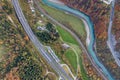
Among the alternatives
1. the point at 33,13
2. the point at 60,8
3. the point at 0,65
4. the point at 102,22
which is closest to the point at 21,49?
the point at 0,65

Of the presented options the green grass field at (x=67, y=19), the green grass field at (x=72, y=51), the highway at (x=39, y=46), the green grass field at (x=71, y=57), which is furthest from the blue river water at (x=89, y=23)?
the highway at (x=39, y=46)

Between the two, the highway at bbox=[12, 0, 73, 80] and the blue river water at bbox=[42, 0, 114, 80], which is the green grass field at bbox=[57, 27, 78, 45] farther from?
the highway at bbox=[12, 0, 73, 80]

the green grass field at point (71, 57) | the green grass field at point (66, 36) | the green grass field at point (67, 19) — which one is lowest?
the green grass field at point (71, 57)

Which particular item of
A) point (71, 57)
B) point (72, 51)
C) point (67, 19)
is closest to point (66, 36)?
point (72, 51)

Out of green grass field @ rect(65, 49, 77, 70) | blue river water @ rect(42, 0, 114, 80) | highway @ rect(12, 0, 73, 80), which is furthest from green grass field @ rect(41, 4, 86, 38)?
highway @ rect(12, 0, 73, 80)

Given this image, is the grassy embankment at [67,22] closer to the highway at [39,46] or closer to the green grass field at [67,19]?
the green grass field at [67,19]

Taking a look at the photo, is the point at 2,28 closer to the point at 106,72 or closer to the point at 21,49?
the point at 21,49

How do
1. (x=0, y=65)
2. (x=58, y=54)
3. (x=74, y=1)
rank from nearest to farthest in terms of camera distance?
(x=0, y=65) → (x=58, y=54) → (x=74, y=1)
